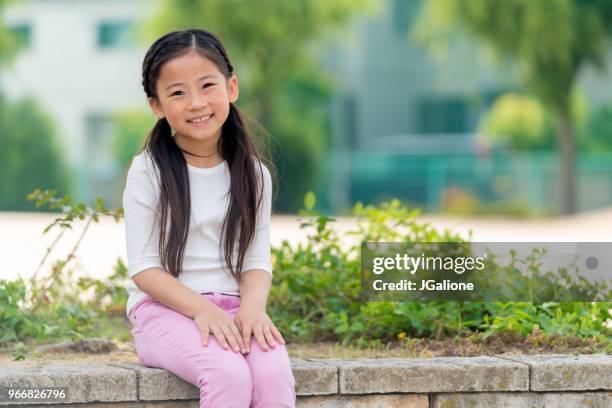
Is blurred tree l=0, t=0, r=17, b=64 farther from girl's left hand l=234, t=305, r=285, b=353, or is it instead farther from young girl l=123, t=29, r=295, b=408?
girl's left hand l=234, t=305, r=285, b=353

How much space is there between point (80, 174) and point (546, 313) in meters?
21.2

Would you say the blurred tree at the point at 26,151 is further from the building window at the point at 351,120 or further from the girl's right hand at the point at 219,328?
the girl's right hand at the point at 219,328

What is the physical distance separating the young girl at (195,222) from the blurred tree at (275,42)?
15.1 m

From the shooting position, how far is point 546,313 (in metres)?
3.98

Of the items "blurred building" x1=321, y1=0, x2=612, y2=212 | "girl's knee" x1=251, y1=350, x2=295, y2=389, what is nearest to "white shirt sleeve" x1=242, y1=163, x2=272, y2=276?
"girl's knee" x1=251, y1=350, x2=295, y2=389

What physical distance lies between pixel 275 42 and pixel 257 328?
54.8 feet

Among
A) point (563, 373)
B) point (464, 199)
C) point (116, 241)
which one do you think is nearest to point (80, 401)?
point (563, 373)

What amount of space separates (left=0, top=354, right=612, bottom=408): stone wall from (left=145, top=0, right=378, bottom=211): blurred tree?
15179 millimetres

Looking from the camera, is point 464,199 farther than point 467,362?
Yes

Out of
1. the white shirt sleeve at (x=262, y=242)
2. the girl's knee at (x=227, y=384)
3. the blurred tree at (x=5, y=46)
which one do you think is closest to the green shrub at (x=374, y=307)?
the white shirt sleeve at (x=262, y=242)

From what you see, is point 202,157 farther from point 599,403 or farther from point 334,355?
point 599,403

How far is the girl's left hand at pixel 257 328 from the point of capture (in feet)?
9.98

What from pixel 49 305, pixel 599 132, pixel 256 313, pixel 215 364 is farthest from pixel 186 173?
pixel 599 132

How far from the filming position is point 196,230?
10.6 feet
